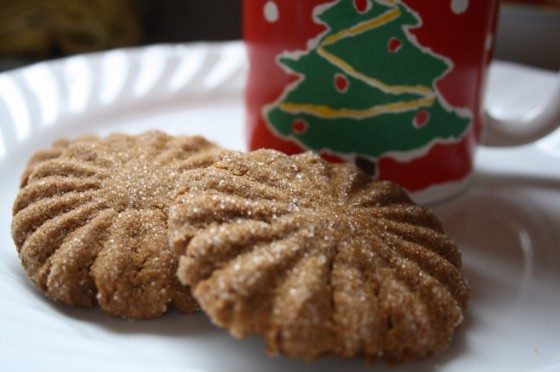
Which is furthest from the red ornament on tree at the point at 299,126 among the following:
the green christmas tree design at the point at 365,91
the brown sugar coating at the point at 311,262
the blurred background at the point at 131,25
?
the blurred background at the point at 131,25

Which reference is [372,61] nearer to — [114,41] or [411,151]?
[411,151]

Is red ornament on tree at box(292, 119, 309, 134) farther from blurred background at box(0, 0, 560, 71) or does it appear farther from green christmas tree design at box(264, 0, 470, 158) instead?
blurred background at box(0, 0, 560, 71)

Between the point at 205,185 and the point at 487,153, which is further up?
the point at 205,185

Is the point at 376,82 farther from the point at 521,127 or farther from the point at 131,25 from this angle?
the point at 131,25

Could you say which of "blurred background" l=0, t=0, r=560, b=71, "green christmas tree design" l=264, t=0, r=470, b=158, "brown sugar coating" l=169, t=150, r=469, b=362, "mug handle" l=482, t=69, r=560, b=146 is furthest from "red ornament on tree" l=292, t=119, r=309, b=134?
"blurred background" l=0, t=0, r=560, b=71

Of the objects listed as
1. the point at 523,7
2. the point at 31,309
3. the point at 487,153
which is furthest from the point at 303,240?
the point at 523,7

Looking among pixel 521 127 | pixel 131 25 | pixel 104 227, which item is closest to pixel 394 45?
pixel 521 127

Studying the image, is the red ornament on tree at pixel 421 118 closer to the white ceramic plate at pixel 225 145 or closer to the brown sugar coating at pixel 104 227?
the white ceramic plate at pixel 225 145
